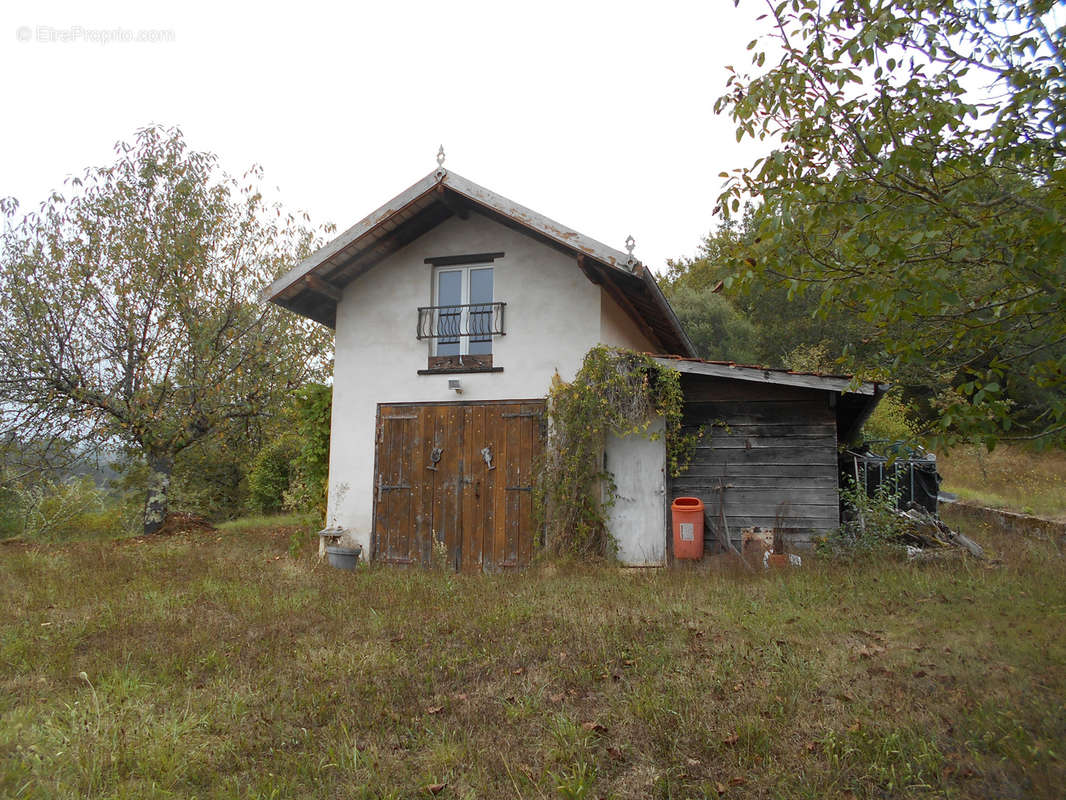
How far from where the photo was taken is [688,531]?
8812 millimetres

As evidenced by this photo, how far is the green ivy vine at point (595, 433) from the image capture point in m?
8.96

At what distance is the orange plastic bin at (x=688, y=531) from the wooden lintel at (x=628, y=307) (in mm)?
3249

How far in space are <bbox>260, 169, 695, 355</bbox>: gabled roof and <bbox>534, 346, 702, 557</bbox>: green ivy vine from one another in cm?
123

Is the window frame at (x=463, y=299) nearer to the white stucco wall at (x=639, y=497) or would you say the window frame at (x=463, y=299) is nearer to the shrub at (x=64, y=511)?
the white stucco wall at (x=639, y=497)

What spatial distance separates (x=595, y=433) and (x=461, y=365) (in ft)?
7.57

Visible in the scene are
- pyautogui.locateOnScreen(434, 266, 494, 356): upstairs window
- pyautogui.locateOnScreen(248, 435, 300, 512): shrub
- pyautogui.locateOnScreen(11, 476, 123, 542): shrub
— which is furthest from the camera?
pyautogui.locateOnScreen(248, 435, 300, 512): shrub

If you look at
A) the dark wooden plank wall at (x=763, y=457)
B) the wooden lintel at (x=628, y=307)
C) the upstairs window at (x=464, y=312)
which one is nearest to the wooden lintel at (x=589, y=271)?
the wooden lintel at (x=628, y=307)

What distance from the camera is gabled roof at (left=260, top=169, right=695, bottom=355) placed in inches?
357

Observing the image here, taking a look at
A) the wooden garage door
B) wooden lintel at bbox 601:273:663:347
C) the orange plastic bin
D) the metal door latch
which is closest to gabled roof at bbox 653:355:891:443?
wooden lintel at bbox 601:273:663:347

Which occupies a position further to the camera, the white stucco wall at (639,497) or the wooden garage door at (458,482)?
the wooden garage door at (458,482)

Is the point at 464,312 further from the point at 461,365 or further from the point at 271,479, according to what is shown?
the point at 271,479

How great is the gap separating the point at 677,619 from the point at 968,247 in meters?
3.58

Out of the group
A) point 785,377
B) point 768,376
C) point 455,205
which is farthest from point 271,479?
point 785,377

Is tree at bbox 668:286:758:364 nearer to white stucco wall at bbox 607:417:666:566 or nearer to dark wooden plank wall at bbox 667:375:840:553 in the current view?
dark wooden plank wall at bbox 667:375:840:553
